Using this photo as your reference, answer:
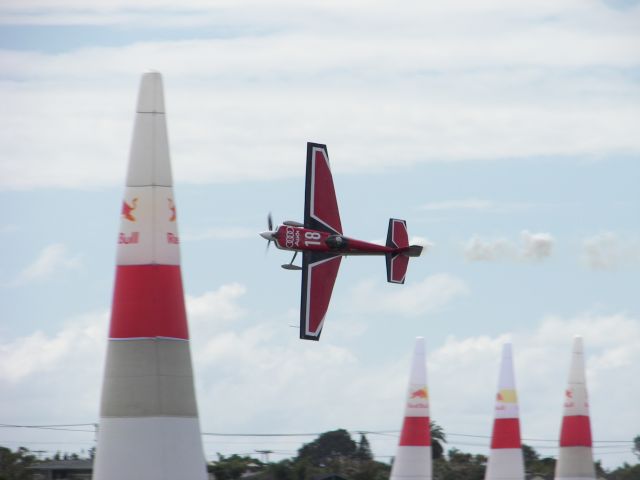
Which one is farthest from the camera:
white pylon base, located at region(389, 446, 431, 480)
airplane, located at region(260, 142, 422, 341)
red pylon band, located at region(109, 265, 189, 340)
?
airplane, located at region(260, 142, 422, 341)

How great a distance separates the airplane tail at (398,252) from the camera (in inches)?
898

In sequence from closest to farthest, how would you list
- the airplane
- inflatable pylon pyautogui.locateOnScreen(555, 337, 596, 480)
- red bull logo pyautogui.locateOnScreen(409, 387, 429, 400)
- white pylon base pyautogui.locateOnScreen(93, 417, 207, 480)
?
white pylon base pyautogui.locateOnScreen(93, 417, 207, 480)
red bull logo pyautogui.locateOnScreen(409, 387, 429, 400)
inflatable pylon pyautogui.locateOnScreen(555, 337, 596, 480)
the airplane

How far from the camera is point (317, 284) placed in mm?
22016

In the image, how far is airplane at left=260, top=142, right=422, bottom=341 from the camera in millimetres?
21688

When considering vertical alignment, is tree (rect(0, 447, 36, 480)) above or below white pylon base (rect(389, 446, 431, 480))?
above

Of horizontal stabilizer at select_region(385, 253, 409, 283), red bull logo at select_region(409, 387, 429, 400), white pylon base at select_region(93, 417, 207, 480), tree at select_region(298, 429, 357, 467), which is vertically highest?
tree at select_region(298, 429, 357, 467)

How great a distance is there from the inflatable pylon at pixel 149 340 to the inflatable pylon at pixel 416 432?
1021 cm

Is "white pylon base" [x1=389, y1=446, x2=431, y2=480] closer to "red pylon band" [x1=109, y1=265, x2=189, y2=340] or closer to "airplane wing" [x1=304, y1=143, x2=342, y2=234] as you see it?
"airplane wing" [x1=304, y1=143, x2=342, y2=234]

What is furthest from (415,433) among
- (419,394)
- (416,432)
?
(419,394)

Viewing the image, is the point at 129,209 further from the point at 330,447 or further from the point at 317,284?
the point at 330,447

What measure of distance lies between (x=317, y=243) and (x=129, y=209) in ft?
38.3

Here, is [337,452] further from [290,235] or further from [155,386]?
[155,386]

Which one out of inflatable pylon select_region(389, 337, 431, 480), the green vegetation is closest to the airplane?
inflatable pylon select_region(389, 337, 431, 480)

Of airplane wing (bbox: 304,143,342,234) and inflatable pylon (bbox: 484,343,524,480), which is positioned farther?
airplane wing (bbox: 304,143,342,234)
